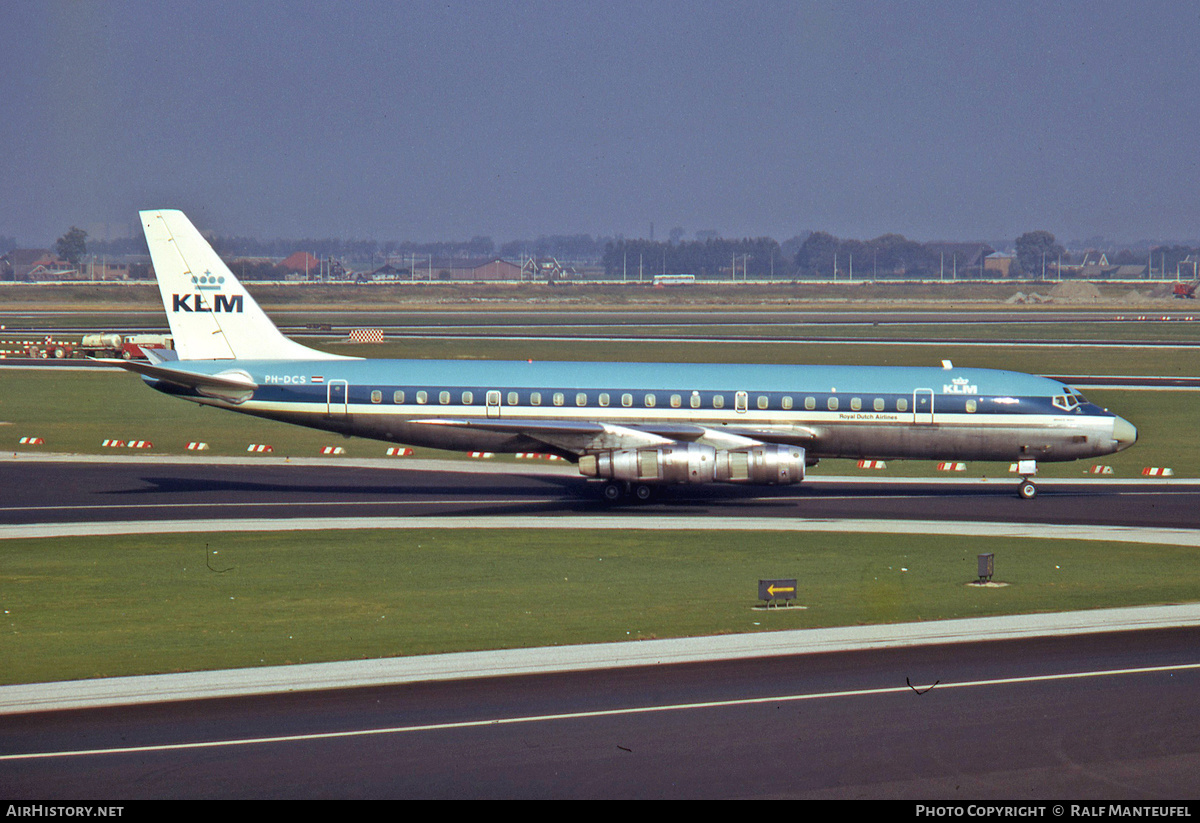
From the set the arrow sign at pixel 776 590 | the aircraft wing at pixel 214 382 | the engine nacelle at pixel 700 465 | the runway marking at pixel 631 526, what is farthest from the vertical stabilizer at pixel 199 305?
the arrow sign at pixel 776 590

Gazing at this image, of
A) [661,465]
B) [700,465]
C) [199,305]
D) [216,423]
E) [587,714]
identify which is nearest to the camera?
[587,714]

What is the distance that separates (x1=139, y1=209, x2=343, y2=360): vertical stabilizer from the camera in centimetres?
4056

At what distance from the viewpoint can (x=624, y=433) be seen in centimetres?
3778

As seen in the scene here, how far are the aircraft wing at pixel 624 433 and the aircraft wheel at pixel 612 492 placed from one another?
5.37 ft

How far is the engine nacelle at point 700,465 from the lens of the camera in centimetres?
3631

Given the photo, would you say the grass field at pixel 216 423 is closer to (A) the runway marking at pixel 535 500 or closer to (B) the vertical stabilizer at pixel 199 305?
(A) the runway marking at pixel 535 500

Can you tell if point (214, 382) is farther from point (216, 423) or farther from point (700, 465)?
point (216, 423)

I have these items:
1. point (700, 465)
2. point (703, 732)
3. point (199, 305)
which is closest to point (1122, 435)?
point (700, 465)

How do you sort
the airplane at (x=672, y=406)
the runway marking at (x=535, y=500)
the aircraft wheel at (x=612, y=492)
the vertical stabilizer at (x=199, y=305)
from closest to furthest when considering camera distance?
the runway marking at (x=535, y=500)
the airplane at (x=672, y=406)
the aircraft wheel at (x=612, y=492)
the vertical stabilizer at (x=199, y=305)

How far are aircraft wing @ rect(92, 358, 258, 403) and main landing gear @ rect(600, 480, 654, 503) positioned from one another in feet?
38.1

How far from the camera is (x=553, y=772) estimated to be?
49.6 feet

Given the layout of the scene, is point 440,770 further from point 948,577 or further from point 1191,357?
point 1191,357

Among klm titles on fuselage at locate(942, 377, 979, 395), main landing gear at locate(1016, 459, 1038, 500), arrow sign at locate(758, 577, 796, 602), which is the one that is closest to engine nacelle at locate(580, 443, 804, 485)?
klm titles on fuselage at locate(942, 377, 979, 395)

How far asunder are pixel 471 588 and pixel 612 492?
1303 centimetres
